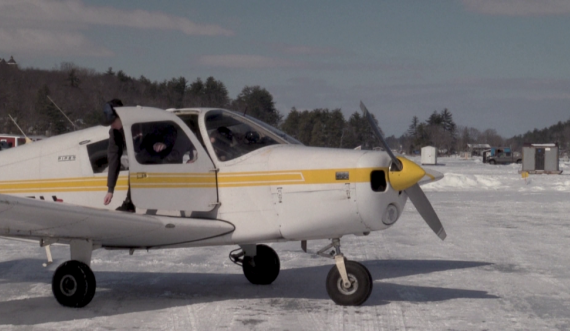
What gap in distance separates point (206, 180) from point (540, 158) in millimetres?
44652

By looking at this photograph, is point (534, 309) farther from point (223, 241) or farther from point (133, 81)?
point (133, 81)

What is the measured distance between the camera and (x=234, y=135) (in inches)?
277

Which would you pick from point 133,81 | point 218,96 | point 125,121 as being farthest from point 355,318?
point 133,81

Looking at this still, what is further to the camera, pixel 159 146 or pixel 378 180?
pixel 159 146

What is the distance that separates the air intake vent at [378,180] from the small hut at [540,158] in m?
42.7

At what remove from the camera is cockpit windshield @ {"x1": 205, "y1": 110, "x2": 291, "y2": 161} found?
22.8 ft

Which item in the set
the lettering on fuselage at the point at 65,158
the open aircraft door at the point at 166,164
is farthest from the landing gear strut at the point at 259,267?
the lettering on fuselage at the point at 65,158

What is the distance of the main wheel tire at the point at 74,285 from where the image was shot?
22.3ft

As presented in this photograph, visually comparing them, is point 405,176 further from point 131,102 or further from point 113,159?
point 131,102

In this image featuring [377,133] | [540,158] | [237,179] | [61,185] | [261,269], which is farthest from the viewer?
[540,158]

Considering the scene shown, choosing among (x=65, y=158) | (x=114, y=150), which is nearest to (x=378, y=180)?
(x=114, y=150)

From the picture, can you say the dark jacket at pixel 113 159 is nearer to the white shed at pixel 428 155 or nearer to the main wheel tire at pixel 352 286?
the main wheel tire at pixel 352 286

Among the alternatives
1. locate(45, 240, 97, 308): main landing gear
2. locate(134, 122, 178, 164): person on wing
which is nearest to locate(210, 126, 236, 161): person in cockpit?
locate(134, 122, 178, 164): person on wing

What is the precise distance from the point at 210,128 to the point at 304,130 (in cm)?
1301
